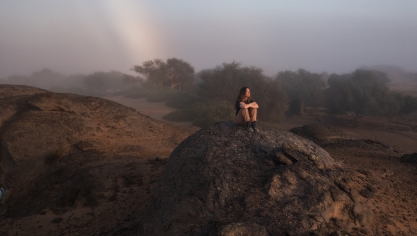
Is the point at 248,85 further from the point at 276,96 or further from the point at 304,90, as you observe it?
the point at 304,90

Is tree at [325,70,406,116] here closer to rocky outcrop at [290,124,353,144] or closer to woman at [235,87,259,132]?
rocky outcrop at [290,124,353,144]

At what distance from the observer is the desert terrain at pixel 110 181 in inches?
178

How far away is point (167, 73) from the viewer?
3828 centimetres

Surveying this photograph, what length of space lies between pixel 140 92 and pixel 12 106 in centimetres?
2890

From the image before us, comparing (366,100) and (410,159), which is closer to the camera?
(410,159)

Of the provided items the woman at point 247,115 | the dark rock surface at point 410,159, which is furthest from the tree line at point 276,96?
the woman at point 247,115

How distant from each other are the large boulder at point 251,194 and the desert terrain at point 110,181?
1.05ft

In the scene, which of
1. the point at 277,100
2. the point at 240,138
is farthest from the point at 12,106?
the point at 277,100

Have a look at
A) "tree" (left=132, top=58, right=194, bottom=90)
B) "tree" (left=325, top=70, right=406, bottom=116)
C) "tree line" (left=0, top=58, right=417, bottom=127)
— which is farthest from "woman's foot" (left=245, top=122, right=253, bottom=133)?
"tree" (left=132, top=58, right=194, bottom=90)

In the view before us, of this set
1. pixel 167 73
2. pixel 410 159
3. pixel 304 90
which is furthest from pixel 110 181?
pixel 167 73

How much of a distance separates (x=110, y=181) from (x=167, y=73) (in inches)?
1323

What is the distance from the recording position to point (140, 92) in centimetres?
3700

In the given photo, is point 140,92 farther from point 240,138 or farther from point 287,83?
point 240,138

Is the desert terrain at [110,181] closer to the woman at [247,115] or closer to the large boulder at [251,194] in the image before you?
the large boulder at [251,194]
